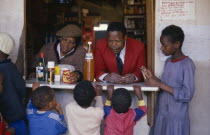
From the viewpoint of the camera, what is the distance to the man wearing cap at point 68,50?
3383 mm

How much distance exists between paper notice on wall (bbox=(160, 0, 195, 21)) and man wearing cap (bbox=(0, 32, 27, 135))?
1.72 meters

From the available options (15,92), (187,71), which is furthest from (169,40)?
(15,92)

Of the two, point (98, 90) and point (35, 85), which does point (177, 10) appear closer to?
point (98, 90)

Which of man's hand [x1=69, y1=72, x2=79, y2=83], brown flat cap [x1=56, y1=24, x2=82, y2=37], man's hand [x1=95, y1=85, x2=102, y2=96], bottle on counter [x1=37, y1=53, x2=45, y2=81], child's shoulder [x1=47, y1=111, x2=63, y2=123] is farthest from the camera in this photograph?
brown flat cap [x1=56, y1=24, x2=82, y2=37]

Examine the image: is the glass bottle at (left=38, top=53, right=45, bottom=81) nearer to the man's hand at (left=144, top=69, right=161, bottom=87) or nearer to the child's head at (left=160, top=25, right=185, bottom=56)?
the man's hand at (left=144, top=69, right=161, bottom=87)

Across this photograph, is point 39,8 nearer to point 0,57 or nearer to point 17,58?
point 17,58

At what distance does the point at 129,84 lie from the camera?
2.98 meters

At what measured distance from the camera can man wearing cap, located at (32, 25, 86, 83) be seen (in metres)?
3.38

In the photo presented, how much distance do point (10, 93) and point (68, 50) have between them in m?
1.04

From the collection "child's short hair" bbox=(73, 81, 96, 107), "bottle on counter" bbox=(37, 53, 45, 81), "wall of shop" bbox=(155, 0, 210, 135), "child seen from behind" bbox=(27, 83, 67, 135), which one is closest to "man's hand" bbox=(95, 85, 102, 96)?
"child's short hair" bbox=(73, 81, 96, 107)

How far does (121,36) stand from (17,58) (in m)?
1.27

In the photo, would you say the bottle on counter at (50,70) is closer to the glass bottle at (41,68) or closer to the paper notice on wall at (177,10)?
the glass bottle at (41,68)

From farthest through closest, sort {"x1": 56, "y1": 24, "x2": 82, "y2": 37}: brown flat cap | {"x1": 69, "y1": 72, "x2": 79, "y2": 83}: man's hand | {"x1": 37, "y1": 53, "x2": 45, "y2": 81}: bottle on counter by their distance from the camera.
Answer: {"x1": 56, "y1": 24, "x2": 82, "y2": 37}: brown flat cap
{"x1": 37, "y1": 53, "x2": 45, "y2": 81}: bottle on counter
{"x1": 69, "y1": 72, "x2": 79, "y2": 83}: man's hand

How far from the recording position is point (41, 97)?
8.49ft
